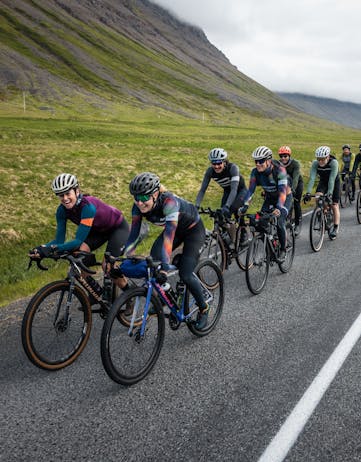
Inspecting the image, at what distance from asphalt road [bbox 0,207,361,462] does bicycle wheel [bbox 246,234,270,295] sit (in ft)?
3.25

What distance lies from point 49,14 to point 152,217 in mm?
222029

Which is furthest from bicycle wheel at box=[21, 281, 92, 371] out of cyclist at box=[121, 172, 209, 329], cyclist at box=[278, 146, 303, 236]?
cyclist at box=[278, 146, 303, 236]

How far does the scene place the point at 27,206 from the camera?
14836 mm

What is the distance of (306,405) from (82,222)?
3.82 m

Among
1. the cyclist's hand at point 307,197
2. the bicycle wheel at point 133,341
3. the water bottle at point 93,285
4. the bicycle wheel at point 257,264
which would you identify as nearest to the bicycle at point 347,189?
the cyclist's hand at point 307,197

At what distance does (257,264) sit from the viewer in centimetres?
788

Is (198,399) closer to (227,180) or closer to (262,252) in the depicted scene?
(262,252)

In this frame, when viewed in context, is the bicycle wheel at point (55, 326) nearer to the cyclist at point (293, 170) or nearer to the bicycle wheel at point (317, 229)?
the bicycle wheel at point (317, 229)

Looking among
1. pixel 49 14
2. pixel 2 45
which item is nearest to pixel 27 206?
pixel 2 45

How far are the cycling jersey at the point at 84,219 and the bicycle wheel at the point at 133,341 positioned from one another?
1.33 m

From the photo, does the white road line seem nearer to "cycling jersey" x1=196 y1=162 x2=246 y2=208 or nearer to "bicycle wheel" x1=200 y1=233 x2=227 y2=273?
"bicycle wheel" x1=200 y1=233 x2=227 y2=273

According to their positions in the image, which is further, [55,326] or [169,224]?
[55,326]

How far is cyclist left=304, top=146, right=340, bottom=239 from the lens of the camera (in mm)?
11055

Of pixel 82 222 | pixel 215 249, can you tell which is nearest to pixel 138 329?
pixel 82 222
